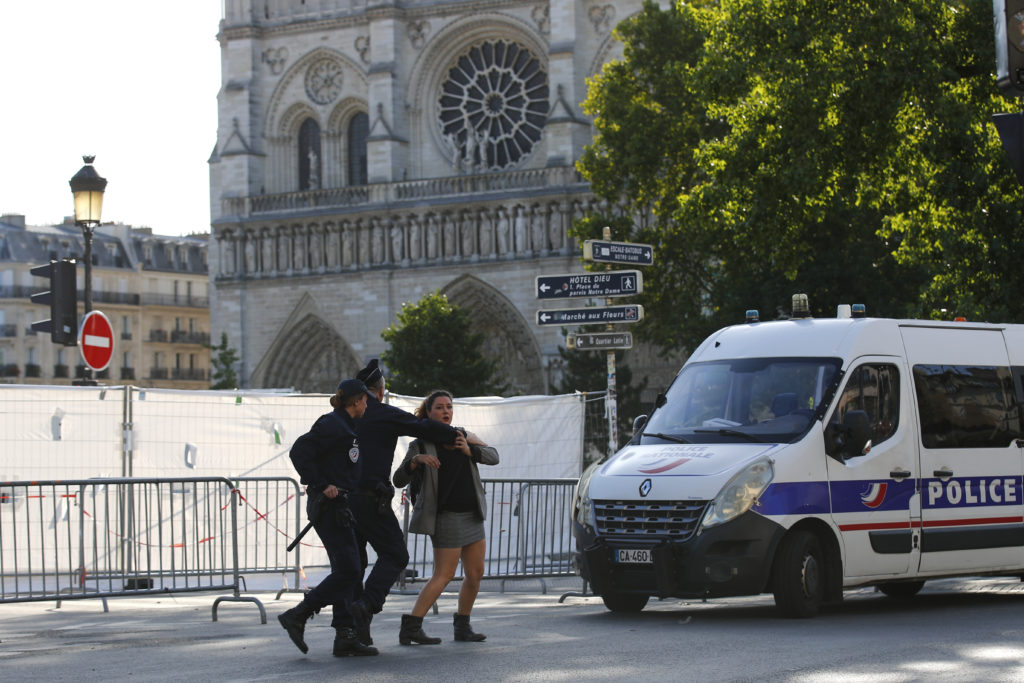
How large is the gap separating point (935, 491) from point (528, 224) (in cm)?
3483

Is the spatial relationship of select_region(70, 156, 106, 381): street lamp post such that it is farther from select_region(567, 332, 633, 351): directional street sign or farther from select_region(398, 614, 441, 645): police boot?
select_region(398, 614, 441, 645): police boot

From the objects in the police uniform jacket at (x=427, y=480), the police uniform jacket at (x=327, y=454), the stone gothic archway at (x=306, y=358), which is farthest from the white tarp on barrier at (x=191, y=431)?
the stone gothic archway at (x=306, y=358)

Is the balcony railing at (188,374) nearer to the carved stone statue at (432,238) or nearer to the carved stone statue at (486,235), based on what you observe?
the carved stone statue at (432,238)

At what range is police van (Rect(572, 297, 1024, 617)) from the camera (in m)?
10.4

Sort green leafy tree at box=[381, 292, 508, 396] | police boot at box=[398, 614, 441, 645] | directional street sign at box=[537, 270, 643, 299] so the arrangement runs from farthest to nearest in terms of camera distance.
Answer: green leafy tree at box=[381, 292, 508, 396]
directional street sign at box=[537, 270, 643, 299]
police boot at box=[398, 614, 441, 645]

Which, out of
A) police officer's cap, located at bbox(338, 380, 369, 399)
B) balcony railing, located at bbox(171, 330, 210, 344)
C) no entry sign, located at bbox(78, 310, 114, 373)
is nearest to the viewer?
police officer's cap, located at bbox(338, 380, 369, 399)

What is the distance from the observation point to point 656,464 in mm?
10781

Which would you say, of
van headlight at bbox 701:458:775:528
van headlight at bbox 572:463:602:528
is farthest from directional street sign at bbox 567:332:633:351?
van headlight at bbox 701:458:775:528

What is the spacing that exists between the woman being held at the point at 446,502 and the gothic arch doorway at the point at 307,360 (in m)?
39.7

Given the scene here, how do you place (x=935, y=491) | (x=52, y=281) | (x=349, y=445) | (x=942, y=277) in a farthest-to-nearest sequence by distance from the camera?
(x=942, y=277) < (x=52, y=281) < (x=935, y=491) < (x=349, y=445)

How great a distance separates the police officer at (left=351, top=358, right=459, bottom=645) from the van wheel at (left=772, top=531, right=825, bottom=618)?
2.26 m

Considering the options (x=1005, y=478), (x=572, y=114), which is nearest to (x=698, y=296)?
(x=572, y=114)

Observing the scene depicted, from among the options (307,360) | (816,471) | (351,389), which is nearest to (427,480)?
(351,389)

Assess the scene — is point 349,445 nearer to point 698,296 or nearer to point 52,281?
point 52,281
